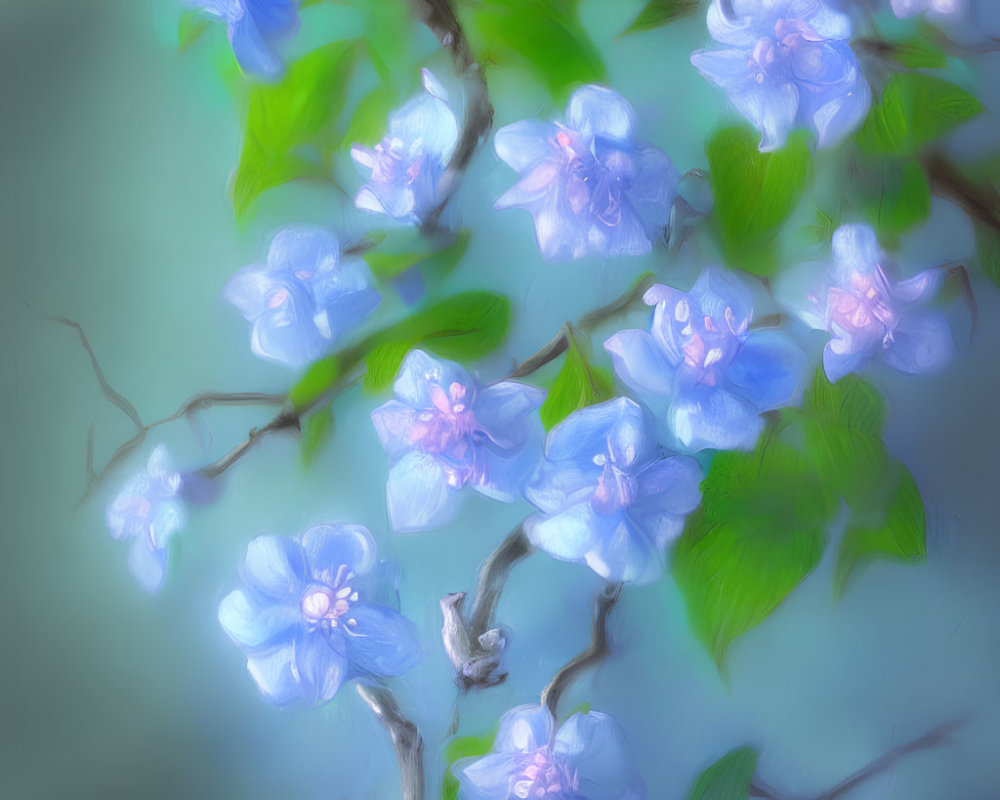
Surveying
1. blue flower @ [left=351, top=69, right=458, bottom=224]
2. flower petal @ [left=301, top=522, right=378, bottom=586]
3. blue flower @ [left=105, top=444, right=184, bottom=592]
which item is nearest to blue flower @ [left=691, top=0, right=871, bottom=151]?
blue flower @ [left=351, top=69, right=458, bottom=224]

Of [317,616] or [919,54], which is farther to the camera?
[919,54]

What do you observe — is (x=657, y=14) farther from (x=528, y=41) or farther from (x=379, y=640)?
(x=379, y=640)

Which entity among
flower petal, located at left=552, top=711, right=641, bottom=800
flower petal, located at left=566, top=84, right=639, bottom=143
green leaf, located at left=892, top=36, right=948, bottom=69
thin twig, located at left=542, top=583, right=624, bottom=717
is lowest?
flower petal, located at left=552, top=711, right=641, bottom=800

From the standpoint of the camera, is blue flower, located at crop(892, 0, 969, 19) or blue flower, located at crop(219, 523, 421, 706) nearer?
blue flower, located at crop(219, 523, 421, 706)

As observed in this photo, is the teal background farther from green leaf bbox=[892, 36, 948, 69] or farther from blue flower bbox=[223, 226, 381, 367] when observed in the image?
green leaf bbox=[892, 36, 948, 69]

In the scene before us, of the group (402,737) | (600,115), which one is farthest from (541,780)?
(600,115)

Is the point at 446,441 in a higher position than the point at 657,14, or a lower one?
lower

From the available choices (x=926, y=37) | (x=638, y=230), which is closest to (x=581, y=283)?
(x=638, y=230)
